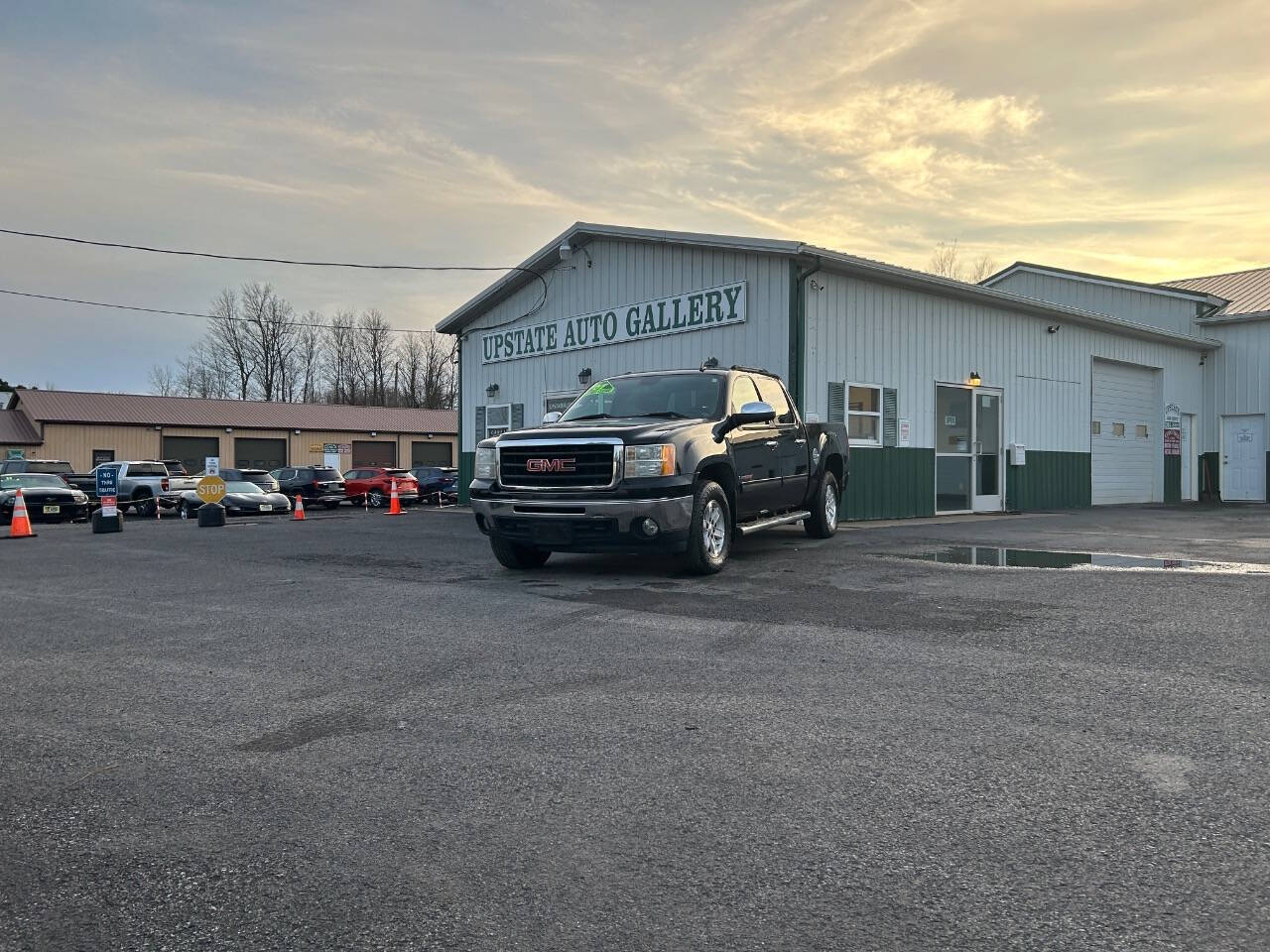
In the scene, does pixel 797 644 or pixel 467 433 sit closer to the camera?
pixel 797 644

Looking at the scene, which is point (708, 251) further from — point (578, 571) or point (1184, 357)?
point (1184, 357)

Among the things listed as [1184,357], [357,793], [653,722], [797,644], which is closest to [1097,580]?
[797,644]

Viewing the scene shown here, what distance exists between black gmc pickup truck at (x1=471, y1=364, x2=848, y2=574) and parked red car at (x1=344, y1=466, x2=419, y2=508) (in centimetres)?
2250

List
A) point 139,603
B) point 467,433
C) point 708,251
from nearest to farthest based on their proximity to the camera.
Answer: point 139,603
point 708,251
point 467,433

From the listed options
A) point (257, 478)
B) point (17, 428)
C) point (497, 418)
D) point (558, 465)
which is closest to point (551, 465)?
point (558, 465)

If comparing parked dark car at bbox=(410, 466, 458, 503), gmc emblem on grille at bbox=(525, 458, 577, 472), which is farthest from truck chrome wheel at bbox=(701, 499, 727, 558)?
parked dark car at bbox=(410, 466, 458, 503)

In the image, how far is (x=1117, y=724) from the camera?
4.30 metres

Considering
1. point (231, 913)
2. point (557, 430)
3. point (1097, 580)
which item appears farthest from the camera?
point (557, 430)

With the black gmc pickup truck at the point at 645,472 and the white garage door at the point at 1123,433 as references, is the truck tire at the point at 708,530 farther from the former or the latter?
the white garage door at the point at 1123,433

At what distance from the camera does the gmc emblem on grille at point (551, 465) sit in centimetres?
923

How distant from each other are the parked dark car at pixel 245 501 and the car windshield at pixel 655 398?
18343 millimetres

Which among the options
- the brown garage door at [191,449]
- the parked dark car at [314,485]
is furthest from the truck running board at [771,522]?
the brown garage door at [191,449]

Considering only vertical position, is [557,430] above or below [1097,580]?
above

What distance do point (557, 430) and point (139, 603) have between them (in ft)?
13.0
